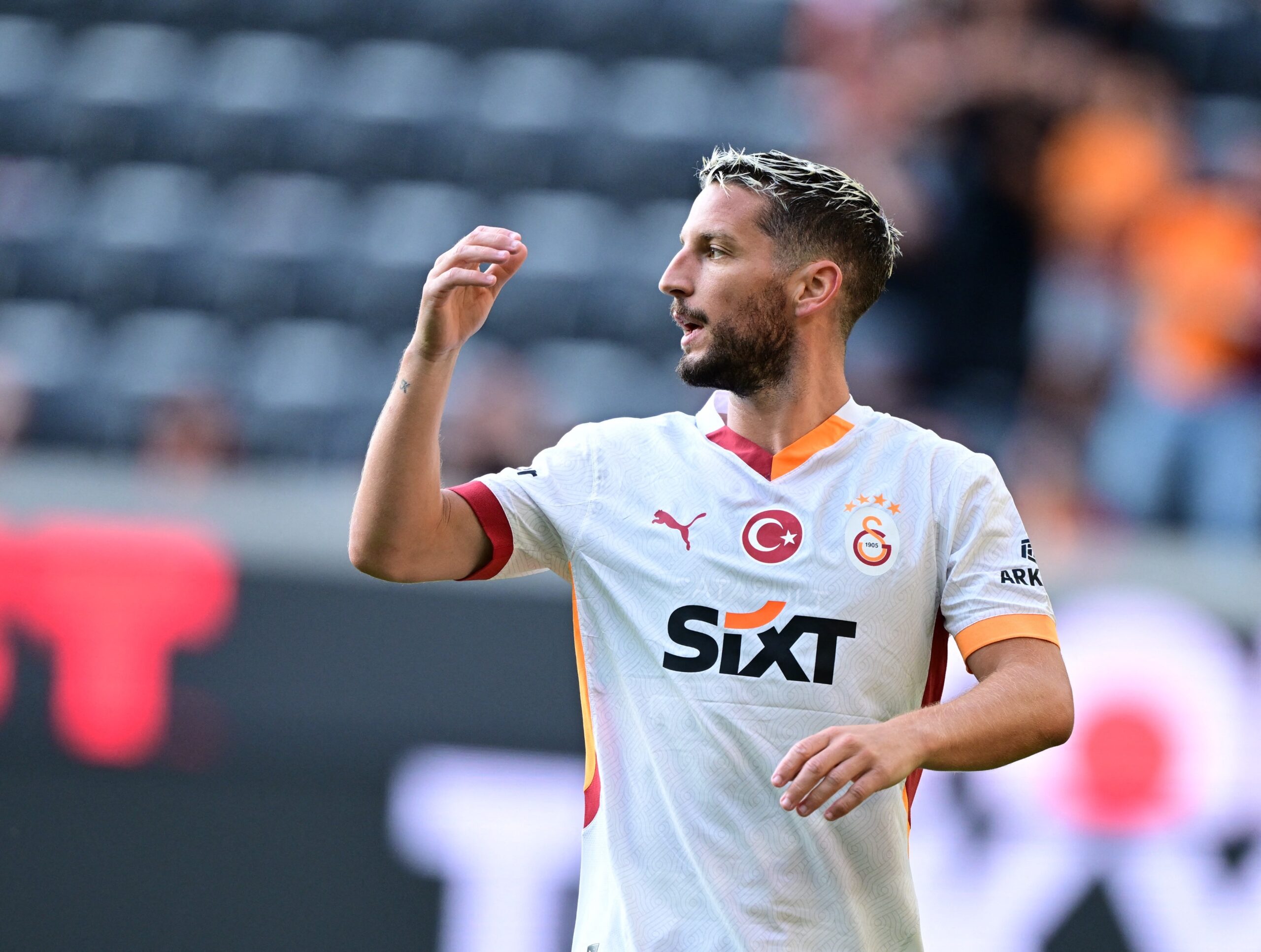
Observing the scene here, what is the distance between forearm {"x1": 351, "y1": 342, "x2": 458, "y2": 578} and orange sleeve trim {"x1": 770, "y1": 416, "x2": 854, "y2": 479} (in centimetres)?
59

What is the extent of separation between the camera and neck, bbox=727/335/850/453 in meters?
2.71

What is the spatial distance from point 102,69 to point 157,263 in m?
1.55

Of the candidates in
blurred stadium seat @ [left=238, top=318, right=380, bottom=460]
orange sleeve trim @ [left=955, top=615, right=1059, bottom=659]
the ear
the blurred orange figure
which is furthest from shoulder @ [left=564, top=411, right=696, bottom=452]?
blurred stadium seat @ [left=238, top=318, right=380, bottom=460]

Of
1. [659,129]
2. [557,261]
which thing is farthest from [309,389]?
[659,129]

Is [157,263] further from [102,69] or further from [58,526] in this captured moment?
[58,526]

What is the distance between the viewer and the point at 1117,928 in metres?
4.86

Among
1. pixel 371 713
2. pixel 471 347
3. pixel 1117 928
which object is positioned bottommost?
pixel 1117 928

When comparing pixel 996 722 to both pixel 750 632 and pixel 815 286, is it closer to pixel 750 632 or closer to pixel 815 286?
pixel 750 632

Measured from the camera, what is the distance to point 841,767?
6.95 feet

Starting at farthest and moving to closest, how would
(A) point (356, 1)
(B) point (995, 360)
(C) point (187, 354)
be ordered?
(A) point (356, 1), (C) point (187, 354), (B) point (995, 360)

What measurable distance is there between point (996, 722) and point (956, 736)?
0.09 metres

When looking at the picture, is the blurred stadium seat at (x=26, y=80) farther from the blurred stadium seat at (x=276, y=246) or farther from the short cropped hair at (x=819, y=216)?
the short cropped hair at (x=819, y=216)

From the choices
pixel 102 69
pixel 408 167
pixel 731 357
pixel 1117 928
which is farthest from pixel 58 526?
pixel 102 69

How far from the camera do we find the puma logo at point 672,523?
103 inches
